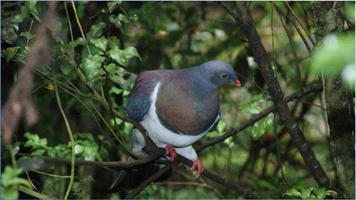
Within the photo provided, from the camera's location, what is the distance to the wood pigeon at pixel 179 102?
2.96 m

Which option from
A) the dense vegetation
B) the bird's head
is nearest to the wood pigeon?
the bird's head

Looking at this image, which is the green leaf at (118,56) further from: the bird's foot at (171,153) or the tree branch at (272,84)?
the bird's foot at (171,153)

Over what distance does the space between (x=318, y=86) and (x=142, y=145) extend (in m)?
0.85

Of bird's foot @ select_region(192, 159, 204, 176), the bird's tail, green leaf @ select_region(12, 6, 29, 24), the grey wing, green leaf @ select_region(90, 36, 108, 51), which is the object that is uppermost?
green leaf @ select_region(12, 6, 29, 24)

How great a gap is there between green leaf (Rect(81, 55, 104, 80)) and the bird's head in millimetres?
631

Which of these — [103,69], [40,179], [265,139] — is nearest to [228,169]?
[265,139]

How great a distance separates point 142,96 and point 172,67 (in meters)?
1.63

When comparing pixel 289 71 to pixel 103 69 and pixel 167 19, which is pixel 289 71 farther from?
pixel 103 69

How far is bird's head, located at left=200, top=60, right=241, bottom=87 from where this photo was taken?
3.02 m

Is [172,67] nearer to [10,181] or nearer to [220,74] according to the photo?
[220,74]

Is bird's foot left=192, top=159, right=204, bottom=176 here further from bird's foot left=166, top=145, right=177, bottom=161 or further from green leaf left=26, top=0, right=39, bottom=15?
green leaf left=26, top=0, right=39, bottom=15

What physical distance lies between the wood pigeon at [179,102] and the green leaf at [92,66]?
0.45 m

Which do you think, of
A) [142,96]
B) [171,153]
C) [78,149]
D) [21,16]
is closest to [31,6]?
[21,16]

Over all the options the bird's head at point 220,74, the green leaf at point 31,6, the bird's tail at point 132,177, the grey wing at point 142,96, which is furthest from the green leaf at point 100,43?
the bird's tail at point 132,177
